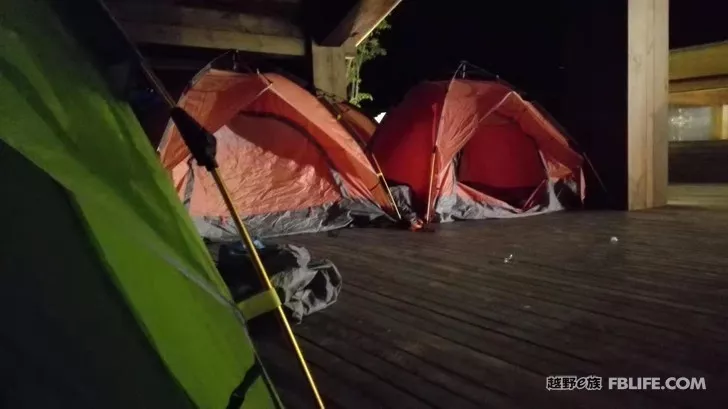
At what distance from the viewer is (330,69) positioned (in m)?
5.08

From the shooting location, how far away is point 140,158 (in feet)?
3.54

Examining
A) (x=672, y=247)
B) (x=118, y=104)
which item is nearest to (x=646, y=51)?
(x=672, y=247)

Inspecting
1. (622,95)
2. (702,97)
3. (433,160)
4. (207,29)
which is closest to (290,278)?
(433,160)

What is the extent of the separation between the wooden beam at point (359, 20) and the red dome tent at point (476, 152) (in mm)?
755

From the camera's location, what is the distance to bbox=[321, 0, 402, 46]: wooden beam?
15.0 feet

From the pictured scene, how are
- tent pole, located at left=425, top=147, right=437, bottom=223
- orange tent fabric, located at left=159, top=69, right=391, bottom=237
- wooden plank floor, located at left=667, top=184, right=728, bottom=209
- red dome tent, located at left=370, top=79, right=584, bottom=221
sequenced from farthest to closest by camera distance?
wooden plank floor, located at left=667, top=184, right=728, bottom=209 < red dome tent, located at left=370, top=79, right=584, bottom=221 < tent pole, located at left=425, top=147, right=437, bottom=223 < orange tent fabric, located at left=159, top=69, right=391, bottom=237

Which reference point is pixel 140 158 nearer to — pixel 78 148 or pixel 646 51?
pixel 78 148

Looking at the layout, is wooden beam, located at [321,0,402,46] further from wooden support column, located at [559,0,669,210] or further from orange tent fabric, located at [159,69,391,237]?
wooden support column, located at [559,0,669,210]

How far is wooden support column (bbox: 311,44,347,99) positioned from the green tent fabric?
4.16m

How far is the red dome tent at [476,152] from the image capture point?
159 inches

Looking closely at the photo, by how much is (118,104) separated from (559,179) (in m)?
3.76

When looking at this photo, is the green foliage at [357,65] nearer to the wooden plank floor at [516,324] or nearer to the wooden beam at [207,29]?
the wooden beam at [207,29]

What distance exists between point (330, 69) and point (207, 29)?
104 cm

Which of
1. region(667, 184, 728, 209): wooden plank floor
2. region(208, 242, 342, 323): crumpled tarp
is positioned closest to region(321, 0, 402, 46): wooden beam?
region(667, 184, 728, 209): wooden plank floor
